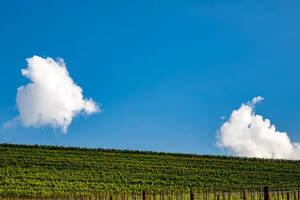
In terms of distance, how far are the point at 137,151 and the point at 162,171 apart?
7.27m

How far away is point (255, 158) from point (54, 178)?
86.7ft

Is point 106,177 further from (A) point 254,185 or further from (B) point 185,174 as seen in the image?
(A) point 254,185

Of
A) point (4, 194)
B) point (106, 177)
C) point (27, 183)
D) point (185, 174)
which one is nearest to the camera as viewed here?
point (4, 194)

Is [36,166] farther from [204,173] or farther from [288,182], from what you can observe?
[288,182]

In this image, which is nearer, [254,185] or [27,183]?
[27,183]

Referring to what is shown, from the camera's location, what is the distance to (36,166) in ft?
148

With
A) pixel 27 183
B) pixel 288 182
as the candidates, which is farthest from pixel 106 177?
pixel 288 182

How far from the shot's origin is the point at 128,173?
45.1 m

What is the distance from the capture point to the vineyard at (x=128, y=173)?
3850cm

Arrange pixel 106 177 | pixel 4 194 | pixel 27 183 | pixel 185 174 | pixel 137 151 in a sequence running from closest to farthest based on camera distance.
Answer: pixel 4 194
pixel 27 183
pixel 106 177
pixel 185 174
pixel 137 151

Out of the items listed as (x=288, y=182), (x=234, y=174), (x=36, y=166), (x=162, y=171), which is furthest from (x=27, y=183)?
(x=288, y=182)

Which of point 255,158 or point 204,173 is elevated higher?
point 255,158

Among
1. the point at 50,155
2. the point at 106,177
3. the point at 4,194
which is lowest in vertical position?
the point at 4,194

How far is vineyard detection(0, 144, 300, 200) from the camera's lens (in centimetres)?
3850
